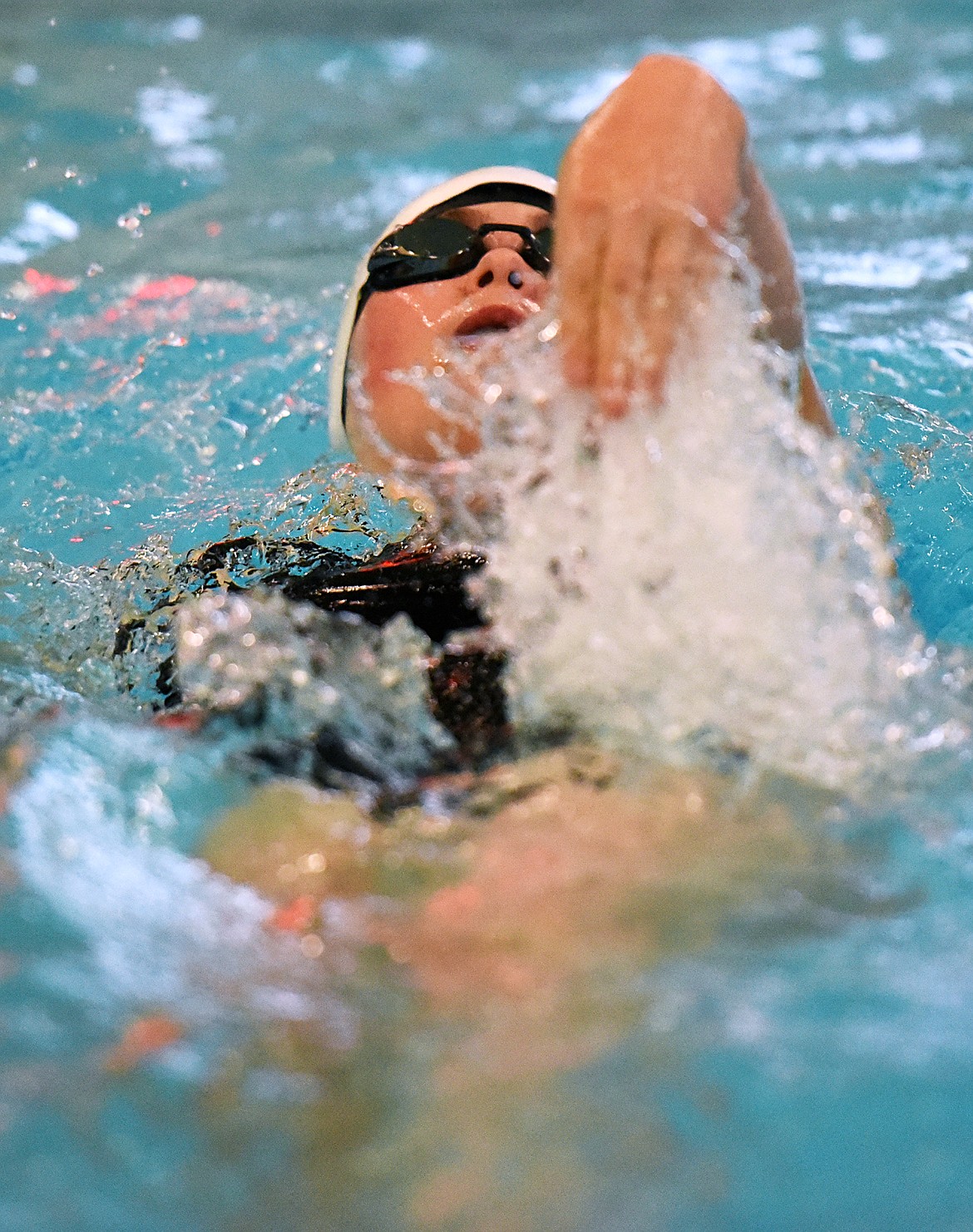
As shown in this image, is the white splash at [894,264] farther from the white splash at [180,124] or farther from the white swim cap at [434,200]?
the white splash at [180,124]

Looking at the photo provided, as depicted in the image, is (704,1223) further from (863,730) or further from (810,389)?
(810,389)

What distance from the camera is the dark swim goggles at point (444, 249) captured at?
2.17 m

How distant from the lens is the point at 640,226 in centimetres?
161

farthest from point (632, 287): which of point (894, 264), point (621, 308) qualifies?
point (894, 264)

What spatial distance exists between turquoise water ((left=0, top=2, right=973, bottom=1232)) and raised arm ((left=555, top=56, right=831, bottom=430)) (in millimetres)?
607

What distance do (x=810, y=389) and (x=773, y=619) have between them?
0.53 meters

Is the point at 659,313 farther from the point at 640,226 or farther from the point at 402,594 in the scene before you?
the point at 402,594

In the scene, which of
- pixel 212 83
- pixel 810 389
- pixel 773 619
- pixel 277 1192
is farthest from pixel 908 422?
pixel 212 83

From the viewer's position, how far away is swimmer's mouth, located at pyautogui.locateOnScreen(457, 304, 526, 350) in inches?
82.1

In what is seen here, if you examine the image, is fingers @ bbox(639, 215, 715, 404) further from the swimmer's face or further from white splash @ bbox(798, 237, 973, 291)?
white splash @ bbox(798, 237, 973, 291)

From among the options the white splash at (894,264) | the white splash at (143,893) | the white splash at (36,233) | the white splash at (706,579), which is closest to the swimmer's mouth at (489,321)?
the white splash at (706,579)

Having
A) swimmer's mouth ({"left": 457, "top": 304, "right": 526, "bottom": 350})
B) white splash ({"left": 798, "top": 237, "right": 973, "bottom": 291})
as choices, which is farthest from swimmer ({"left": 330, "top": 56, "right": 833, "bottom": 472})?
white splash ({"left": 798, "top": 237, "right": 973, "bottom": 291})

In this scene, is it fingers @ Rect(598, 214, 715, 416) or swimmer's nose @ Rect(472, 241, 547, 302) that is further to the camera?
swimmer's nose @ Rect(472, 241, 547, 302)

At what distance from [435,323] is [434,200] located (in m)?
0.28
